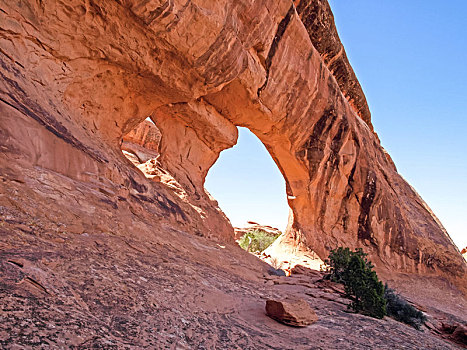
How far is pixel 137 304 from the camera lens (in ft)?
10.1

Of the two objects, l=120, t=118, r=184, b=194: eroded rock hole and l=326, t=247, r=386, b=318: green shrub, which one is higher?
l=120, t=118, r=184, b=194: eroded rock hole

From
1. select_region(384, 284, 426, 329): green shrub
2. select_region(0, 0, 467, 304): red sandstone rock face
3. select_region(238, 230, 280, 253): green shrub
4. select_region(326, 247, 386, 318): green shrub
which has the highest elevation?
select_region(0, 0, 467, 304): red sandstone rock face

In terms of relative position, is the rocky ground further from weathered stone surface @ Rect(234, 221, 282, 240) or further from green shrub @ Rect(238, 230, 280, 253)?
weathered stone surface @ Rect(234, 221, 282, 240)

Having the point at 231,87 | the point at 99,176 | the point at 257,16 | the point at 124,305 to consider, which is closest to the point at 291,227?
the point at 231,87

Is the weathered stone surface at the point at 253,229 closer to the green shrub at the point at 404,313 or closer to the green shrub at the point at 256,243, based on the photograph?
the green shrub at the point at 256,243

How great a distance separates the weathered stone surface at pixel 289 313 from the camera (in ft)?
14.4

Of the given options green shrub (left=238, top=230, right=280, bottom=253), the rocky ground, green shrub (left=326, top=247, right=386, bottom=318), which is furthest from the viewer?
green shrub (left=238, top=230, right=280, bottom=253)

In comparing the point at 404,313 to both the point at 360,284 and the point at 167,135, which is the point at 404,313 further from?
the point at 167,135

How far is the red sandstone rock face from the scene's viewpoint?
5.30m

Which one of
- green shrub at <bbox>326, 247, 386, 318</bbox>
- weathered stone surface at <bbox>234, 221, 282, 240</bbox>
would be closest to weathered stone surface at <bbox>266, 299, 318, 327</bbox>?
green shrub at <bbox>326, 247, 386, 318</bbox>

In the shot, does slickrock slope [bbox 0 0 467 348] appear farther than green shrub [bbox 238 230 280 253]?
No

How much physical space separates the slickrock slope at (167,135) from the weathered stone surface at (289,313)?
800mm

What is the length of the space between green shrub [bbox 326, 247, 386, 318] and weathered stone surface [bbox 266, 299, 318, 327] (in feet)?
7.16

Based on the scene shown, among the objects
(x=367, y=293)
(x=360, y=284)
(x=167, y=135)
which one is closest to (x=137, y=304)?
(x=367, y=293)
